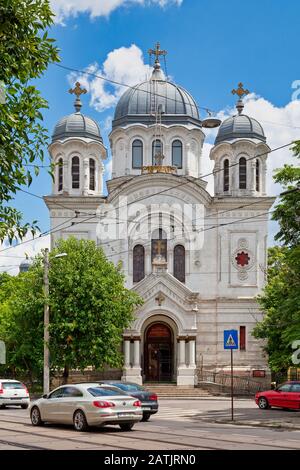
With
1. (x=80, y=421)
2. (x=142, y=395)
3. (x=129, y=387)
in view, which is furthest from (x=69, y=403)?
(x=129, y=387)

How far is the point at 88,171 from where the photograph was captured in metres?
53.2

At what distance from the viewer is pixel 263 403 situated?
3198cm

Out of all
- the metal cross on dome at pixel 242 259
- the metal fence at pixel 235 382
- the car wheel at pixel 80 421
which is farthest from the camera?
the metal cross on dome at pixel 242 259

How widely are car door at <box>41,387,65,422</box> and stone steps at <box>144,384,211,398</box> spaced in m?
24.3

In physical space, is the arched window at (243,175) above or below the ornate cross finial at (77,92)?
below

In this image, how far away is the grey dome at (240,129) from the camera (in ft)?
176

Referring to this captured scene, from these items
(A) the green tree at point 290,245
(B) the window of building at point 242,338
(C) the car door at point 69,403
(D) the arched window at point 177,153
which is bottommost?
(C) the car door at point 69,403

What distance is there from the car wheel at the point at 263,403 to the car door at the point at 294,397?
1.68 meters

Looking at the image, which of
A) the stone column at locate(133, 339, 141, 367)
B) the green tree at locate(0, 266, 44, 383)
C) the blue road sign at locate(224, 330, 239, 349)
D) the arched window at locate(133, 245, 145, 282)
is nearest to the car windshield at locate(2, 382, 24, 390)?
the green tree at locate(0, 266, 44, 383)

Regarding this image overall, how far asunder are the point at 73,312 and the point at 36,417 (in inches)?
790

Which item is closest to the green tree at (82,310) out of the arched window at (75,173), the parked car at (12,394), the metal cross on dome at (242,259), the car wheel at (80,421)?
the parked car at (12,394)

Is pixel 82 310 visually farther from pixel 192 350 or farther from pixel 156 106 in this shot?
pixel 156 106

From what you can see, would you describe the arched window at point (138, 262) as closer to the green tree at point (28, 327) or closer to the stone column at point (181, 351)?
the stone column at point (181, 351)
